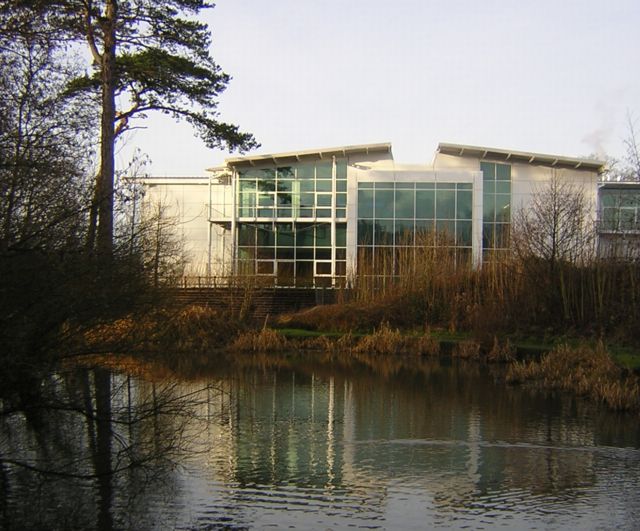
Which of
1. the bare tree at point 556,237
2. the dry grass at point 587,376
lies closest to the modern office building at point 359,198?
the bare tree at point 556,237

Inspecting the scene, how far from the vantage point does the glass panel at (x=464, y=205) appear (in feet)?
137

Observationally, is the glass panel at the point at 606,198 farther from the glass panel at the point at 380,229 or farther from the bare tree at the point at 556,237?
the bare tree at the point at 556,237

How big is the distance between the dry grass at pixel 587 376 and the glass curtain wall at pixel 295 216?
24.5 m

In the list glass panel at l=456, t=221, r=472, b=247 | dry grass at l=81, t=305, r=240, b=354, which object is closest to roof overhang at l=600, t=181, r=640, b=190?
glass panel at l=456, t=221, r=472, b=247

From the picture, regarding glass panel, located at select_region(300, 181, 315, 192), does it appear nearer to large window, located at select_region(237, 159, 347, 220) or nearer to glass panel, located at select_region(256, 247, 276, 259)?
large window, located at select_region(237, 159, 347, 220)

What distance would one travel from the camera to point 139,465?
25.3 feet

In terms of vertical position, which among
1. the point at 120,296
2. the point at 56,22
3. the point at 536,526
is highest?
the point at 56,22

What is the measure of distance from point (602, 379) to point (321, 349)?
37.2ft

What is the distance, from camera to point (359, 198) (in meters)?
42.0

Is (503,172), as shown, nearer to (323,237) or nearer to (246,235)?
(323,237)

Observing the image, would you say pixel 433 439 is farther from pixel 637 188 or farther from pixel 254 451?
A: pixel 637 188

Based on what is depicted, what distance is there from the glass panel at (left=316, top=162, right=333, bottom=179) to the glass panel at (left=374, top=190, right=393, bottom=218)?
366 centimetres

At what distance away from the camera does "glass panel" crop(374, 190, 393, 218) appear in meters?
41.7

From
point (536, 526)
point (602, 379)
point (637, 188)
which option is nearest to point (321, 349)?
point (602, 379)
